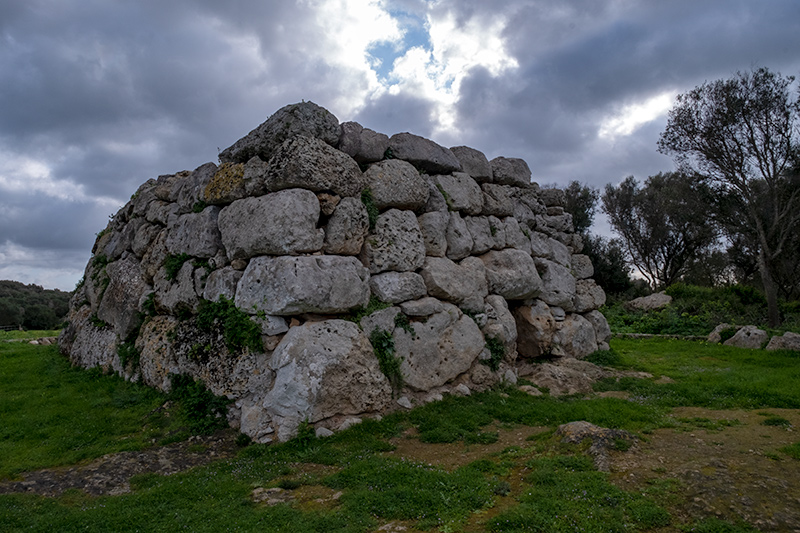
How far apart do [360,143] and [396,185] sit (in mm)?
1225

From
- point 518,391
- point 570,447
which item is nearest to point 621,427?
point 570,447

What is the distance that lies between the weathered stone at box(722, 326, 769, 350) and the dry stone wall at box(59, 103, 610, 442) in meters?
6.04

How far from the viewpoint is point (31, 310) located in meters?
31.6

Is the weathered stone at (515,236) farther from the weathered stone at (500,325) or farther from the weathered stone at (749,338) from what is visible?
the weathered stone at (749,338)

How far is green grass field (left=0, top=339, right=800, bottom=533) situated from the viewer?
Answer: 4801 mm

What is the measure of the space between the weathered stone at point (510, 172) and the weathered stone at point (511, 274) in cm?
243

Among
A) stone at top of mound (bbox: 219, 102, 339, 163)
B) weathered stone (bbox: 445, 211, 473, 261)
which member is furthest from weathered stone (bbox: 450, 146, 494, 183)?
stone at top of mound (bbox: 219, 102, 339, 163)

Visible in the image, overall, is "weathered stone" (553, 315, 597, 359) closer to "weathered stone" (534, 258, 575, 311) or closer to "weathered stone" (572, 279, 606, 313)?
"weathered stone" (572, 279, 606, 313)

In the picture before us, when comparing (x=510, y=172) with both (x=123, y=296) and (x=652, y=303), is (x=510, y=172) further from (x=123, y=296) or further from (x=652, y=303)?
(x=652, y=303)

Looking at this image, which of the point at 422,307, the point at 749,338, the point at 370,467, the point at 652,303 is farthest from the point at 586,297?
the point at 652,303

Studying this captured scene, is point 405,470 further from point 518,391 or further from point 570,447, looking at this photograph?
point 518,391

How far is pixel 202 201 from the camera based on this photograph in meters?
10.7

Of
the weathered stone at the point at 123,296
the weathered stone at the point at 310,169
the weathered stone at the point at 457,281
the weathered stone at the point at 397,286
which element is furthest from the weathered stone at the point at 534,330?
the weathered stone at the point at 123,296

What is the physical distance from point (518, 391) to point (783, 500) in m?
5.64
